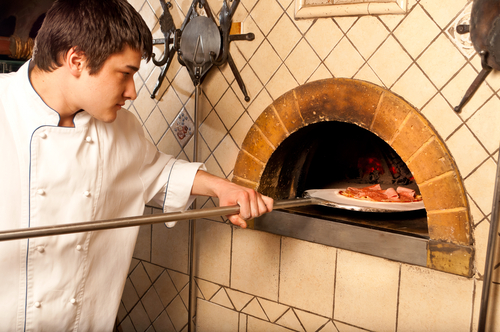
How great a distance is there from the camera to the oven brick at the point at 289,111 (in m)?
1.83

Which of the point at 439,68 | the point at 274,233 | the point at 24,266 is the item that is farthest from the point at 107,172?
the point at 439,68

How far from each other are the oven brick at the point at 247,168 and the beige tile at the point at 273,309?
581 mm

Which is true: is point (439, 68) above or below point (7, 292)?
above

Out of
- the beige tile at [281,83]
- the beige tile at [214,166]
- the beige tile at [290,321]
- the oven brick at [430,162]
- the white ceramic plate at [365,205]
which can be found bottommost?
the beige tile at [290,321]

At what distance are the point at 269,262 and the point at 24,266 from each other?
1070mm

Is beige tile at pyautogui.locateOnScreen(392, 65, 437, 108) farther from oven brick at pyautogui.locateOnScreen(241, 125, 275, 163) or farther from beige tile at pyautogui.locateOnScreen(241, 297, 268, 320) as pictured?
beige tile at pyautogui.locateOnScreen(241, 297, 268, 320)

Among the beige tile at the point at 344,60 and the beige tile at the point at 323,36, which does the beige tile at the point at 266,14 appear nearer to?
the beige tile at the point at 323,36

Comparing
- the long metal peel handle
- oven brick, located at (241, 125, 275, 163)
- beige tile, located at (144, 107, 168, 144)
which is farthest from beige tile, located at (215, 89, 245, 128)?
the long metal peel handle

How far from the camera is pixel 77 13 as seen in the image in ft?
4.02

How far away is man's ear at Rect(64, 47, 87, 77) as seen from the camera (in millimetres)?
1225

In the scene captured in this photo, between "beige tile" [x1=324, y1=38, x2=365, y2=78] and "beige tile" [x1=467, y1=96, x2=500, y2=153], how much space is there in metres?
0.47

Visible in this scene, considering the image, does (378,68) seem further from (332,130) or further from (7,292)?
(7,292)

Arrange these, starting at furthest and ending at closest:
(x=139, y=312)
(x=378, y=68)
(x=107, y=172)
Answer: (x=139, y=312), (x=378, y=68), (x=107, y=172)

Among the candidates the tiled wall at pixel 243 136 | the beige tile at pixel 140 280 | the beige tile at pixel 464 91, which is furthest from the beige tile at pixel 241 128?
the beige tile at pixel 140 280
